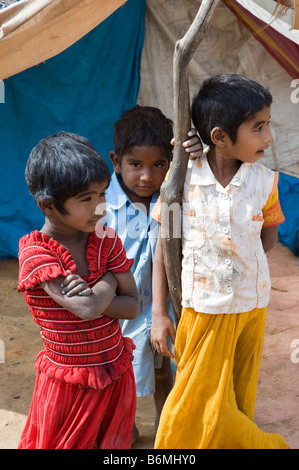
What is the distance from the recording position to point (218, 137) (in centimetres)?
201

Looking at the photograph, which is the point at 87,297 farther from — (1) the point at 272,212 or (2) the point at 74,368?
(1) the point at 272,212

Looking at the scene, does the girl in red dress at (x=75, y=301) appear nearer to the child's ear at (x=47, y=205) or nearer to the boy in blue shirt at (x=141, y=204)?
the child's ear at (x=47, y=205)

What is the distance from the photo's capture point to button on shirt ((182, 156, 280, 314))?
79.6 inches

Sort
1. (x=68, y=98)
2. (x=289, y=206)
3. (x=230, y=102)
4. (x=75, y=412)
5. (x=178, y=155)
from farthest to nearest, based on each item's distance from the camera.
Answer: (x=289, y=206)
(x=68, y=98)
(x=178, y=155)
(x=230, y=102)
(x=75, y=412)

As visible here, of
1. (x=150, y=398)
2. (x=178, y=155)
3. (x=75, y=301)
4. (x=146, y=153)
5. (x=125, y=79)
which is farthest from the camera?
(x=125, y=79)

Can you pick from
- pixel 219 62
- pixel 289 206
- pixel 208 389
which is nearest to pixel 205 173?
pixel 208 389

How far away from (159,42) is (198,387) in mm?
3405

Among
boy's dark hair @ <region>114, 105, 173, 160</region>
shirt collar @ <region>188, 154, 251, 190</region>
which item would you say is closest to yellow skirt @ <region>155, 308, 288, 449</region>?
shirt collar @ <region>188, 154, 251, 190</region>

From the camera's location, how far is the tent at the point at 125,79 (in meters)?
4.50

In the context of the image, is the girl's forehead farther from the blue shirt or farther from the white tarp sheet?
the white tarp sheet

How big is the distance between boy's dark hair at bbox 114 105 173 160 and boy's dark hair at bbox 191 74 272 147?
0.41 m

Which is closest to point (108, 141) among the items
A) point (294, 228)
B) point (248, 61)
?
point (248, 61)

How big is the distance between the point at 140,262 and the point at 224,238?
20.6 inches

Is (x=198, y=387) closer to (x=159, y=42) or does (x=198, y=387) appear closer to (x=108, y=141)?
(x=108, y=141)
